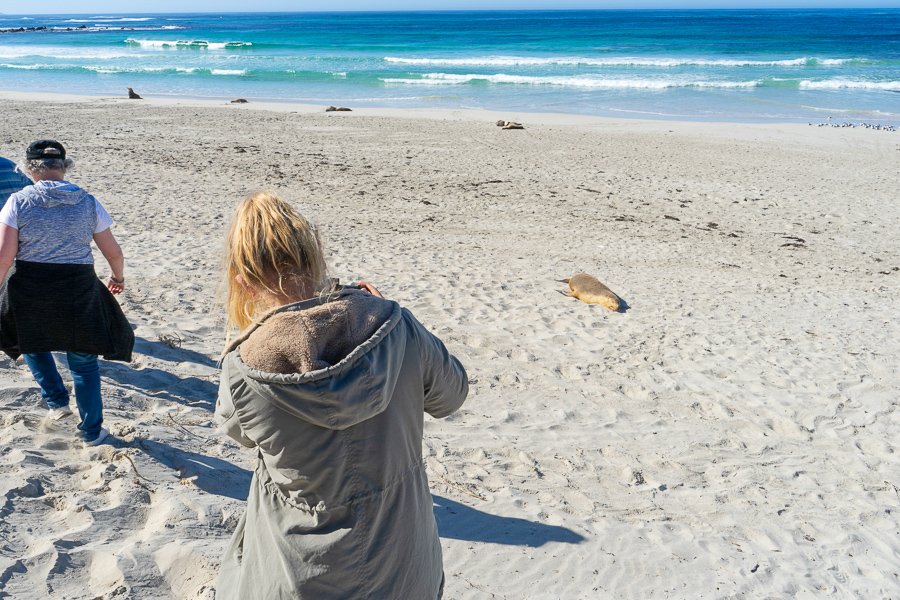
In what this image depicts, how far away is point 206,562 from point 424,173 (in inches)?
379

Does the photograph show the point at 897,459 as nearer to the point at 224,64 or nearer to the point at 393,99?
the point at 393,99

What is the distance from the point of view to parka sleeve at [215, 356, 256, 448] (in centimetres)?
130

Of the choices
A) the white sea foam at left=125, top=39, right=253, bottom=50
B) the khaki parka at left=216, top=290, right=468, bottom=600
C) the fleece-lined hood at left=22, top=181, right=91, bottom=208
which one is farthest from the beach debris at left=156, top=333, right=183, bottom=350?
the white sea foam at left=125, top=39, right=253, bottom=50

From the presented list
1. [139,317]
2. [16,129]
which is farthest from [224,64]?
[139,317]

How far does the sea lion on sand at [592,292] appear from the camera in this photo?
6178 mm

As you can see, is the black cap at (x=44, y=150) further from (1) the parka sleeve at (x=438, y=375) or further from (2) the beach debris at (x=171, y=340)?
(1) the parka sleeve at (x=438, y=375)

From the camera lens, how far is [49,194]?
277cm

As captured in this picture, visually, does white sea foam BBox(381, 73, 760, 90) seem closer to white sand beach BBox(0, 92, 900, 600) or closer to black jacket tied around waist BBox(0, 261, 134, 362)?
white sand beach BBox(0, 92, 900, 600)

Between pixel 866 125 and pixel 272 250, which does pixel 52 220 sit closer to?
pixel 272 250

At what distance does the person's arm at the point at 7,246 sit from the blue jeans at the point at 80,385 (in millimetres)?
481

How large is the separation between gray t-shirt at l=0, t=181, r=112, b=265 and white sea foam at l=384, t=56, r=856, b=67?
34.1 m

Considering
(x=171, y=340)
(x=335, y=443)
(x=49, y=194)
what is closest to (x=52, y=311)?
(x=49, y=194)

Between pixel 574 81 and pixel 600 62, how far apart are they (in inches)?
326

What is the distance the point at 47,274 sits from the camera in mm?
2889
